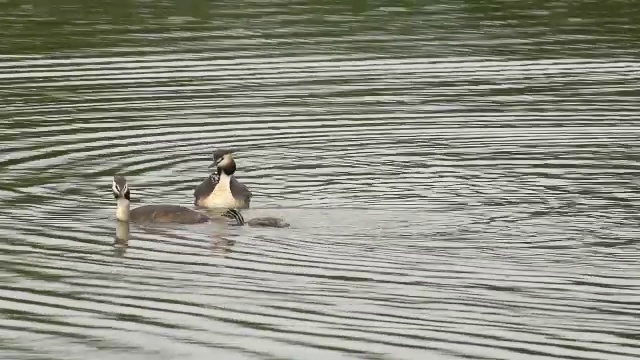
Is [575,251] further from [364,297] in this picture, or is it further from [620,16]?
[620,16]

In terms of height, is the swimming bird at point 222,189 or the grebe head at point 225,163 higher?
the grebe head at point 225,163

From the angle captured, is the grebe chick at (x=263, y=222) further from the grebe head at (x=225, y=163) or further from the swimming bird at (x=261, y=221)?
the grebe head at (x=225, y=163)

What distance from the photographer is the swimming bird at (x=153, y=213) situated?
18.3 m

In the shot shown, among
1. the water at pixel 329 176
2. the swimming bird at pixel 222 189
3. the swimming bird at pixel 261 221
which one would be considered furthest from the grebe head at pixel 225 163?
the swimming bird at pixel 261 221

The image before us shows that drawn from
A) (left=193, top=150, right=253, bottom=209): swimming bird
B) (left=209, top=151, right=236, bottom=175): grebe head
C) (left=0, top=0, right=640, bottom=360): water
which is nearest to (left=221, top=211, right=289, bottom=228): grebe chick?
(left=0, top=0, right=640, bottom=360): water

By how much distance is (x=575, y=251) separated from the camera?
53.9ft

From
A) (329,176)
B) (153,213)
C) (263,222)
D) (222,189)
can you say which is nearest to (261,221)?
(263,222)

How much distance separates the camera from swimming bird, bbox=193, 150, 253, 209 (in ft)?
63.3

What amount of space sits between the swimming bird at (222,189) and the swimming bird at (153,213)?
641 millimetres

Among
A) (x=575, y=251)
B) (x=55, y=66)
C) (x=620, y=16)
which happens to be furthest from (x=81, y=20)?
(x=575, y=251)

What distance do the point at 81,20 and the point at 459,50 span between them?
6.98 metres

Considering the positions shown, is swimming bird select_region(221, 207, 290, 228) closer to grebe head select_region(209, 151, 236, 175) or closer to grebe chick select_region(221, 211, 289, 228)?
grebe chick select_region(221, 211, 289, 228)

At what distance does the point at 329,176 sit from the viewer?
20297mm

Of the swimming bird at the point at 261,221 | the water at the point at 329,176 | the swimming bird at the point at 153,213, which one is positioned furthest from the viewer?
the swimming bird at the point at 153,213
